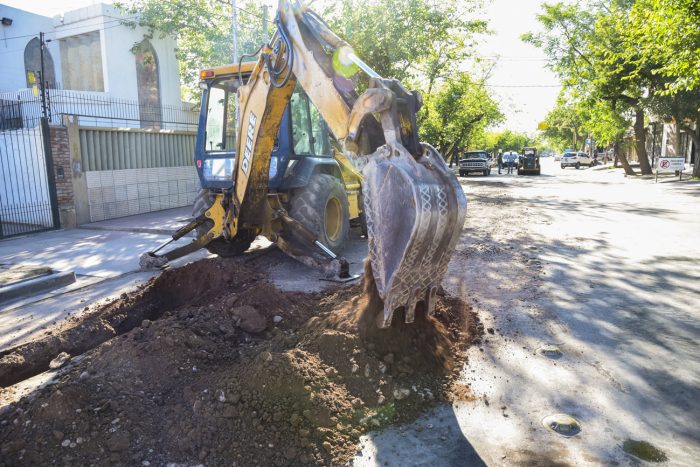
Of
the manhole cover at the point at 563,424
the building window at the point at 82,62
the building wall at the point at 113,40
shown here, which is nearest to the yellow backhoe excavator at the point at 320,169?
the manhole cover at the point at 563,424

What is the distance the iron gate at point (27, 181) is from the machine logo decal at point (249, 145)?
738 centimetres

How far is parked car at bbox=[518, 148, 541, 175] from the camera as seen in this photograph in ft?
125

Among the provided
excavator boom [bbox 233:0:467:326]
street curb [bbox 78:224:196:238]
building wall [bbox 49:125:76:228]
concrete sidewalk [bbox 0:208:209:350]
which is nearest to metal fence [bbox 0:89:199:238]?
building wall [bbox 49:125:76:228]

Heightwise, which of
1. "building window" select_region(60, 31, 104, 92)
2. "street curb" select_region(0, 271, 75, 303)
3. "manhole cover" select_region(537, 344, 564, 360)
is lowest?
"manhole cover" select_region(537, 344, 564, 360)

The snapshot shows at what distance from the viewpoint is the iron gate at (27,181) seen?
11555 millimetres

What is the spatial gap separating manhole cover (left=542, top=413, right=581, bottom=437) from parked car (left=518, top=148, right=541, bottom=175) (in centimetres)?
3695

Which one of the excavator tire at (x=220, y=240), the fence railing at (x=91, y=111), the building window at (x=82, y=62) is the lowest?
the excavator tire at (x=220, y=240)

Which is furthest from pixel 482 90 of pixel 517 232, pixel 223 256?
pixel 223 256

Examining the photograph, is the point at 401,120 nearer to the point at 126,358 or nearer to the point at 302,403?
the point at 302,403

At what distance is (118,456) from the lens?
9.43 ft

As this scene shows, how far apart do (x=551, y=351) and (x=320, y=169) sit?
457cm

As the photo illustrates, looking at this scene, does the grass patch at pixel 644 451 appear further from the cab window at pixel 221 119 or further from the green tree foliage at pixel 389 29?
the green tree foliage at pixel 389 29

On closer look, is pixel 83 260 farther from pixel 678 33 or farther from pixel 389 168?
pixel 678 33

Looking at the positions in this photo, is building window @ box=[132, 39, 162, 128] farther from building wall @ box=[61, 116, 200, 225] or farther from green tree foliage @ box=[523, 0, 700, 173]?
green tree foliage @ box=[523, 0, 700, 173]
